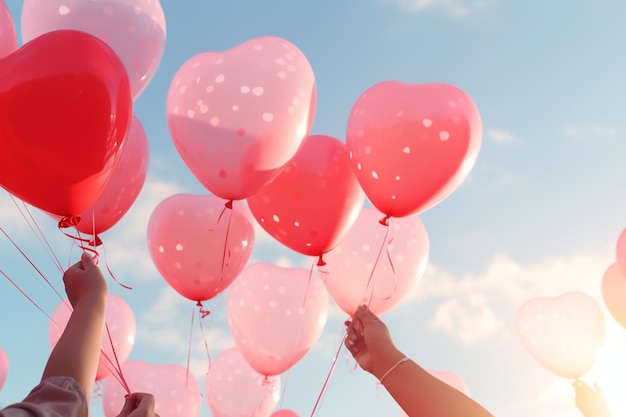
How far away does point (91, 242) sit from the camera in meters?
3.34

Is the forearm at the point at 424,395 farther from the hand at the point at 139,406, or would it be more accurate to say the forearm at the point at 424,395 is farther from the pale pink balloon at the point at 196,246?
the pale pink balloon at the point at 196,246

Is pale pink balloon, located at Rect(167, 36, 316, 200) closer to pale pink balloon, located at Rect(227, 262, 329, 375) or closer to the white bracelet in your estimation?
pale pink balloon, located at Rect(227, 262, 329, 375)

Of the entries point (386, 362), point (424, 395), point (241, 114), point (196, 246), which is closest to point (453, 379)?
point (196, 246)

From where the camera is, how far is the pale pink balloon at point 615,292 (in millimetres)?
4918

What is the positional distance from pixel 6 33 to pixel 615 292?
15.3 ft

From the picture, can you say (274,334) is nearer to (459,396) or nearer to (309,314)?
(309,314)

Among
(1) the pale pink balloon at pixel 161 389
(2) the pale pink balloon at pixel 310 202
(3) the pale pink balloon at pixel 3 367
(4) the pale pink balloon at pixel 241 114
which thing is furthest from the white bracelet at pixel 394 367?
(3) the pale pink balloon at pixel 3 367

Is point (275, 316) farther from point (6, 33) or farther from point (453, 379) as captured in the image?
point (6, 33)

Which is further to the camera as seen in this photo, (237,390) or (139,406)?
(237,390)

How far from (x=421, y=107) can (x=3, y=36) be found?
2217mm

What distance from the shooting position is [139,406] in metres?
1.55

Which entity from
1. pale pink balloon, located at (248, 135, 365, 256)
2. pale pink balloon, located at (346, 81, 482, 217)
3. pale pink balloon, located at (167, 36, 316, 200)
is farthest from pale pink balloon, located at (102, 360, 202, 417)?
pale pink balloon, located at (346, 81, 482, 217)

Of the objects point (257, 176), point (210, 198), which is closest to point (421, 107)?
point (257, 176)

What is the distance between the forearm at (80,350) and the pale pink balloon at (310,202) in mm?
2726
